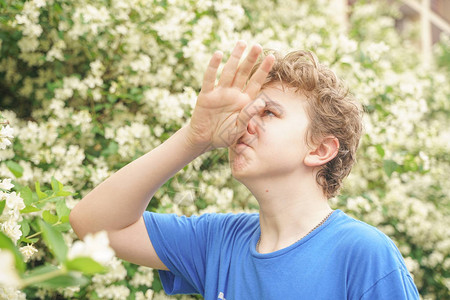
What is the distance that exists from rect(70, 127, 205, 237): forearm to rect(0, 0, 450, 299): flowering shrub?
0.29ft

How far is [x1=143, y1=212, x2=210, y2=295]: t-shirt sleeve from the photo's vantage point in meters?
1.58

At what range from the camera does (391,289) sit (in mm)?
1169

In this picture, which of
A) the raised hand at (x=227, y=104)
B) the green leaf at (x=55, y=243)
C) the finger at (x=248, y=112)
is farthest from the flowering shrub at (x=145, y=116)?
the green leaf at (x=55, y=243)

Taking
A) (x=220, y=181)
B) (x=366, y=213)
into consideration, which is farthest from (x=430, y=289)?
(x=220, y=181)

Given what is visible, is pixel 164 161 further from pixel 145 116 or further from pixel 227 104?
pixel 145 116

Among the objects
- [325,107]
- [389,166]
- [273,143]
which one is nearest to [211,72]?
[273,143]

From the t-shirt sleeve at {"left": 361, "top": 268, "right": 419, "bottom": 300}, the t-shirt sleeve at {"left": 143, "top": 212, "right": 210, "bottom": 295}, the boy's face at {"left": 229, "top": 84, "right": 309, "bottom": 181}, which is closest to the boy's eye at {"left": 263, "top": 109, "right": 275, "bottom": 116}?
the boy's face at {"left": 229, "top": 84, "right": 309, "bottom": 181}

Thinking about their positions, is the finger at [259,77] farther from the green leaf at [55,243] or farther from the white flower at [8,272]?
the white flower at [8,272]

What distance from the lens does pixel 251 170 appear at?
139 centimetres

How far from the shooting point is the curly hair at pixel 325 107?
1.49m

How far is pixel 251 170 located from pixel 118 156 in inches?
40.6

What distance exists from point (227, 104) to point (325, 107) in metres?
0.34

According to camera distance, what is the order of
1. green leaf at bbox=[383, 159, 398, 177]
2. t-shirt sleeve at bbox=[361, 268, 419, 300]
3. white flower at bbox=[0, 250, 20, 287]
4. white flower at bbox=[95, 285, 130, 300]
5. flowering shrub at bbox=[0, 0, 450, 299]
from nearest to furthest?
white flower at bbox=[0, 250, 20, 287] < t-shirt sleeve at bbox=[361, 268, 419, 300] < white flower at bbox=[95, 285, 130, 300] < flowering shrub at bbox=[0, 0, 450, 299] < green leaf at bbox=[383, 159, 398, 177]

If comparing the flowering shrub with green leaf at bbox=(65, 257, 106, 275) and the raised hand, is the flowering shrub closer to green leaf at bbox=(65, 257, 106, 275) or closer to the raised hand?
the raised hand
